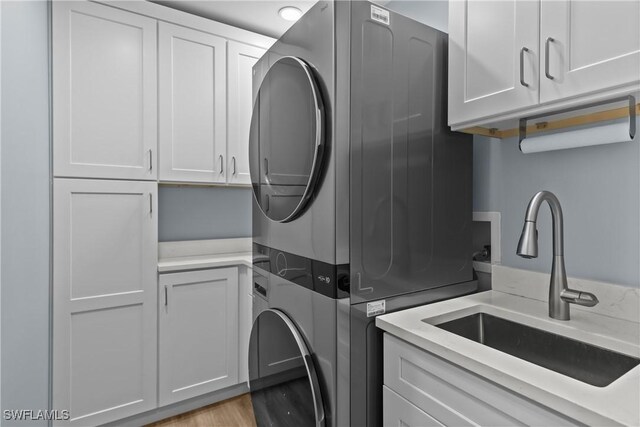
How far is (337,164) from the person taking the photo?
1.05m

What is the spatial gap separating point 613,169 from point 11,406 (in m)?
2.36

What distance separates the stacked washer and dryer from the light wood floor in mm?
844

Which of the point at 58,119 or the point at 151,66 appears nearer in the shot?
the point at 58,119

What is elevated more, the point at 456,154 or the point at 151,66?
the point at 151,66

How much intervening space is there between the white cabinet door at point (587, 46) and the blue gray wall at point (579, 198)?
0.87 feet

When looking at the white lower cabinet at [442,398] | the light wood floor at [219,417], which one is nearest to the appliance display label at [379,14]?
the white lower cabinet at [442,398]

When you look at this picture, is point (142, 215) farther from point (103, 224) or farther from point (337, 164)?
point (337, 164)

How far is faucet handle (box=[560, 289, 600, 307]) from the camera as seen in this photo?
104 centimetres

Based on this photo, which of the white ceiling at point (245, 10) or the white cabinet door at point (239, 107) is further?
the white cabinet door at point (239, 107)

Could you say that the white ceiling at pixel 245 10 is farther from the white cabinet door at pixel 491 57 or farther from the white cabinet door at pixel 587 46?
the white cabinet door at pixel 587 46

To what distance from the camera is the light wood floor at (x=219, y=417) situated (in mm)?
2096

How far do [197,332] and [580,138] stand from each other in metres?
2.25

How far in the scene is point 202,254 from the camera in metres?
2.58

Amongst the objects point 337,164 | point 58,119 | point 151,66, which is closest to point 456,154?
point 337,164
